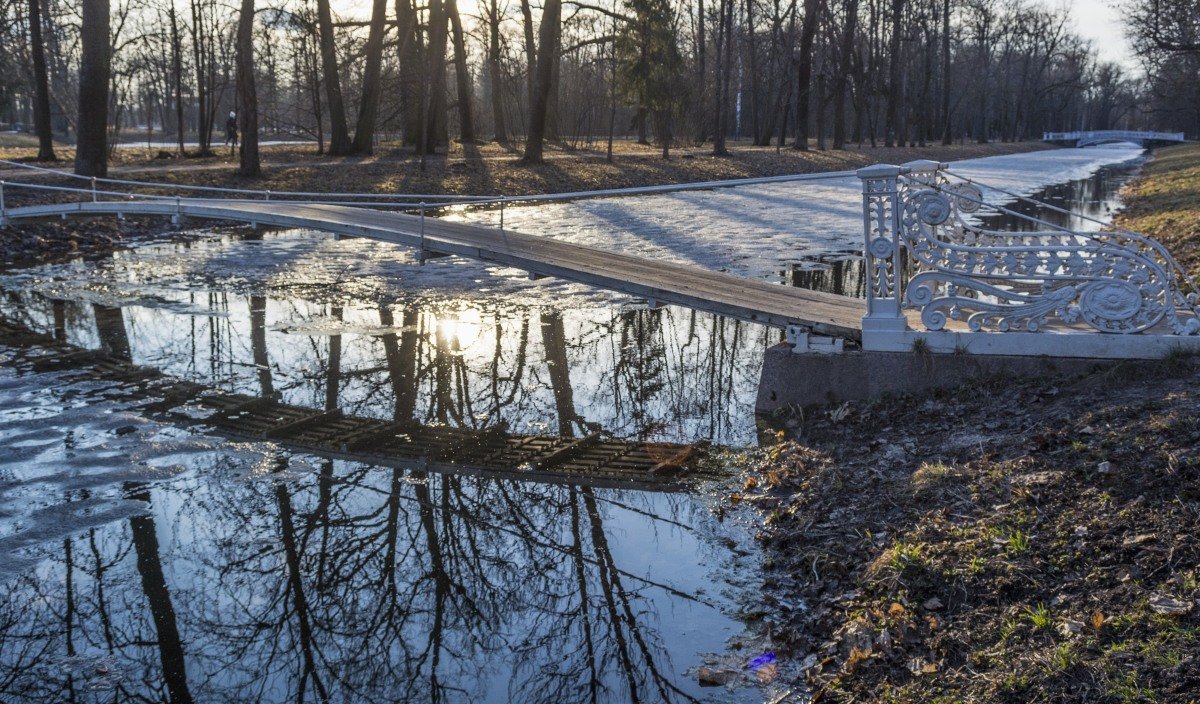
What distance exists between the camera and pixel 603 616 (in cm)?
485

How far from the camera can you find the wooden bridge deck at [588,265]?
816 centimetres

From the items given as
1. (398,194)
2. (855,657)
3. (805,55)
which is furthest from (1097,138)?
(855,657)

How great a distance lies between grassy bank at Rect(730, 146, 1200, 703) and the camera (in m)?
3.84

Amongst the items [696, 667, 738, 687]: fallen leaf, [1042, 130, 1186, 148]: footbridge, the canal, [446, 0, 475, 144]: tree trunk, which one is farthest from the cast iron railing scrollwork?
[1042, 130, 1186, 148]: footbridge

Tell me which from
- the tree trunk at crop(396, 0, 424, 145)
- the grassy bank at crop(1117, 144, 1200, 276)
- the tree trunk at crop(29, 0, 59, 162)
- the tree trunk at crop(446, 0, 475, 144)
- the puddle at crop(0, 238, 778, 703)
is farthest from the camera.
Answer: the tree trunk at crop(446, 0, 475, 144)

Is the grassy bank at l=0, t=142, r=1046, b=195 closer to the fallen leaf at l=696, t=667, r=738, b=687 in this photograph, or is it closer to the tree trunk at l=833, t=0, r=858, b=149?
the tree trunk at l=833, t=0, r=858, b=149

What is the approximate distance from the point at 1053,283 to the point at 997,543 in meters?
2.66

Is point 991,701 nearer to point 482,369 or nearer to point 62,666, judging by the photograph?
point 62,666

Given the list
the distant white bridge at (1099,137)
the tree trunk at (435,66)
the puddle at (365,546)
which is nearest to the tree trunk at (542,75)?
the tree trunk at (435,66)

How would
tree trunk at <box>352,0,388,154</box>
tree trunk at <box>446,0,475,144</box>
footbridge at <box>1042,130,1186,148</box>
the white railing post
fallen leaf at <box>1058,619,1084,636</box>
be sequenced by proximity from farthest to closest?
footbridge at <box>1042,130,1186,148</box> → tree trunk at <box>446,0,475,144</box> → tree trunk at <box>352,0,388,154</box> → the white railing post → fallen leaf at <box>1058,619,1084,636</box>

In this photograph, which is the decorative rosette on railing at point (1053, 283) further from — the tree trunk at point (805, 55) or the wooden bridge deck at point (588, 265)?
the tree trunk at point (805, 55)

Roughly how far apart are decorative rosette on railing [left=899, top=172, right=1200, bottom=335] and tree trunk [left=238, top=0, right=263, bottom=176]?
20.9m

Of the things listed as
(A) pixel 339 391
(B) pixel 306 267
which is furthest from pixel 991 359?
(B) pixel 306 267

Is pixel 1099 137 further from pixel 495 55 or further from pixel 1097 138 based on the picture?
pixel 495 55
